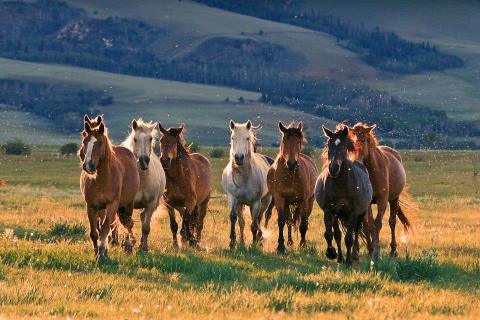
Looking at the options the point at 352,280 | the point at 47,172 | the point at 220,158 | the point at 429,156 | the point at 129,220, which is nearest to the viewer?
the point at 352,280

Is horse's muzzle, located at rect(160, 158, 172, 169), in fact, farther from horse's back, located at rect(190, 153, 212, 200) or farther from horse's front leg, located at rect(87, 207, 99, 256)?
horse's front leg, located at rect(87, 207, 99, 256)

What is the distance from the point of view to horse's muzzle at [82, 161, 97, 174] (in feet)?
46.1

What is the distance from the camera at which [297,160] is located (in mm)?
17750

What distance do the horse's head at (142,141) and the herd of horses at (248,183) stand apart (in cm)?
2

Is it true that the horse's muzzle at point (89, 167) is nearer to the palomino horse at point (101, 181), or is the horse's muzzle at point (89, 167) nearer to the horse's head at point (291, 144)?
the palomino horse at point (101, 181)

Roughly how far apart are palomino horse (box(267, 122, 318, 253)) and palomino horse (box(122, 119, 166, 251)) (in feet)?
7.94

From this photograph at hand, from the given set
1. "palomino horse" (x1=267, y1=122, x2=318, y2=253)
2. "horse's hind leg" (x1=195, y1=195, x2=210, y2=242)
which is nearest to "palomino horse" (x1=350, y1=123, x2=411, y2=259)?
"palomino horse" (x1=267, y1=122, x2=318, y2=253)

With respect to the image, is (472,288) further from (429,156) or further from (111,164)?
(429,156)

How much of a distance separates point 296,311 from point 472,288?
3533 millimetres

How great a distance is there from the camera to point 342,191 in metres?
15.4

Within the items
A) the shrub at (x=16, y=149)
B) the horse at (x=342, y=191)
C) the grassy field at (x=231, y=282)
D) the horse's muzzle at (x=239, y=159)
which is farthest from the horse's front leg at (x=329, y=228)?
the shrub at (x=16, y=149)

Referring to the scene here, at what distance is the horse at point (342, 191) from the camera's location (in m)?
15.1

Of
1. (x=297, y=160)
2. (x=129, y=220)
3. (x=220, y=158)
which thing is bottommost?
(x=220, y=158)

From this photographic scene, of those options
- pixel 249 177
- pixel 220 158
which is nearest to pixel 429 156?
pixel 220 158
